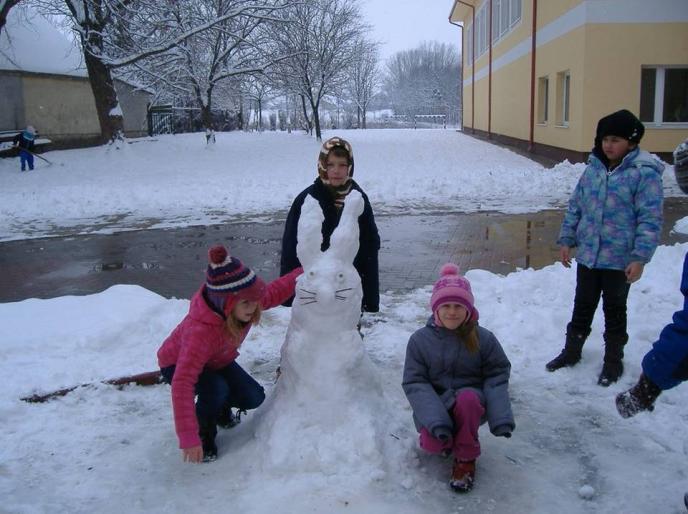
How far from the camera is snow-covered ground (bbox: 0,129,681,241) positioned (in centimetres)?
1273

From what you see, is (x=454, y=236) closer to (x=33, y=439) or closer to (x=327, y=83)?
(x=33, y=439)

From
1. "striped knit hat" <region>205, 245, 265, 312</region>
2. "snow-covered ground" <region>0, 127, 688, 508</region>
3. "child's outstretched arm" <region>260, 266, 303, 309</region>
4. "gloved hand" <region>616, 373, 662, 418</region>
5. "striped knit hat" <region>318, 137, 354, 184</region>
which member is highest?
"striped knit hat" <region>318, 137, 354, 184</region>

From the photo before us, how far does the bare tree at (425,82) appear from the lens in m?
78.9

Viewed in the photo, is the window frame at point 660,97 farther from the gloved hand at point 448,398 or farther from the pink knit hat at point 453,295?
the gloved hand at point 448,398

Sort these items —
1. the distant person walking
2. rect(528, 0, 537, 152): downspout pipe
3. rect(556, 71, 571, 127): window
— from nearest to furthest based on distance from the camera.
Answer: rect(556, 71, 571, 127): window → rect(528, 0, 537, 152): downspout pipe → the distant person walking

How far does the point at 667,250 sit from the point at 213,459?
17.6ft

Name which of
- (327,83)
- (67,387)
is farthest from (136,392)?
(327,83)

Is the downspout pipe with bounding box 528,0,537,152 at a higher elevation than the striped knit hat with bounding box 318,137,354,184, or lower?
higher

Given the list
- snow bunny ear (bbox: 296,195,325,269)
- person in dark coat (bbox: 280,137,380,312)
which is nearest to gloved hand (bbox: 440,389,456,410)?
snow bunny ear (bbox: 296,195,325,269)

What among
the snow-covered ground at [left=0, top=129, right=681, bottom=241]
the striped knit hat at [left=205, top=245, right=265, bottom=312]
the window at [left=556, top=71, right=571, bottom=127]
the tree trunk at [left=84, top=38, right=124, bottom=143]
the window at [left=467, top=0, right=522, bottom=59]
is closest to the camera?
the striped knit hat at [left=205, top=245, right=265, bottom=312]

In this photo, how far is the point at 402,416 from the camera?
3.77 m

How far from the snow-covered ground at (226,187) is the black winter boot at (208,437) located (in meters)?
8.59

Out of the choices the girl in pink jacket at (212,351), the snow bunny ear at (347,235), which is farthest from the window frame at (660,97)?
the girl in pink jacket at (212,351)

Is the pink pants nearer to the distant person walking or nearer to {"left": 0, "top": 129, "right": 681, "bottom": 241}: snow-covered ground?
{"left": 0, "top": 129, "right": 681, "bottom": 241}: snow-covered ground
